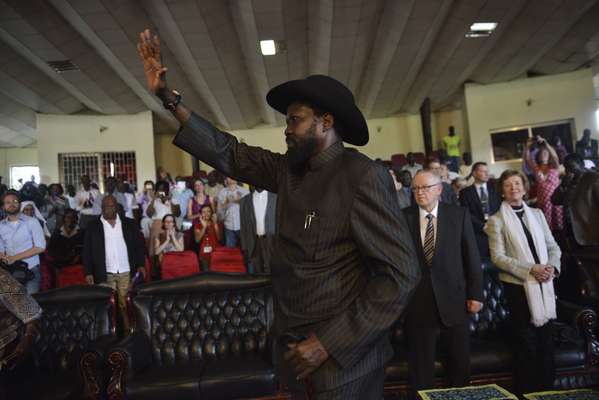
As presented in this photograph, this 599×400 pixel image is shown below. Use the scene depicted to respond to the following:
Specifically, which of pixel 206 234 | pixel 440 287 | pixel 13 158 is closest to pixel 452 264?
pixel 440 287

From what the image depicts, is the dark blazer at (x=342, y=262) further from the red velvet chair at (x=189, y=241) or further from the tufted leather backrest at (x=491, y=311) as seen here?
the red velvet chair at (x=189, y=241)

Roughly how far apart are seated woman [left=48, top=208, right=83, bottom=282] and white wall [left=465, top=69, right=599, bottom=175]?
11.9m

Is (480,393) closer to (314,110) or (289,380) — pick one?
(289,380)

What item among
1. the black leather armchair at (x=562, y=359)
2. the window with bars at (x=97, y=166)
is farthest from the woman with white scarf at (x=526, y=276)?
the window with bars at (x=97, y=166)

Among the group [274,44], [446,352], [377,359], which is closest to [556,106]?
[274,44]

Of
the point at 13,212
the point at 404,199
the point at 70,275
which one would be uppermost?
the point at 13,212

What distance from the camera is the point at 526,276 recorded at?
3.06 m

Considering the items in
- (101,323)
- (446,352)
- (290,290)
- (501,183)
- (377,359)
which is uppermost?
(501,183)

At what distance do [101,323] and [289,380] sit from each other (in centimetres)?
309

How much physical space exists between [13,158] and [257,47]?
1412cm

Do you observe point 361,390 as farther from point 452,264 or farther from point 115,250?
point 115,250

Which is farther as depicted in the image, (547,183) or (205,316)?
(547,183)

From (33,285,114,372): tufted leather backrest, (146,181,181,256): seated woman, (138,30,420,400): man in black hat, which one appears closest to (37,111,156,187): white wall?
(146,181,181,256): seated woman

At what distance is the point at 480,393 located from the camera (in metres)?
2.05
